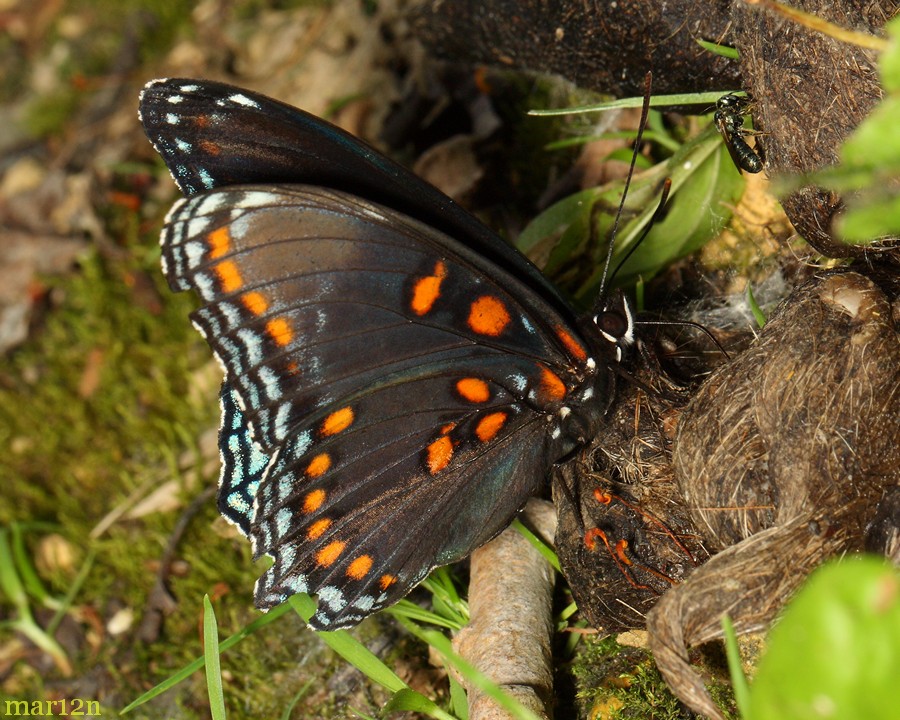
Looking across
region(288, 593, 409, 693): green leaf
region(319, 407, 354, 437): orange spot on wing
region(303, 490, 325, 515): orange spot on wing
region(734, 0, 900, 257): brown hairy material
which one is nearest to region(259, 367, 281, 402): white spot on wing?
region(319, 407, 354, 437): orange spot on wing

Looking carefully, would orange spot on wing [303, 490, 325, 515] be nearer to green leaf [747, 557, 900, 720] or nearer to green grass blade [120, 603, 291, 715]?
green grass blade [120, 603, 291, 715]

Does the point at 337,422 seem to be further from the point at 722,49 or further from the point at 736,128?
the point at 722,49

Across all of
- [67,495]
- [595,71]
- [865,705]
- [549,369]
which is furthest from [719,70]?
[67,495]

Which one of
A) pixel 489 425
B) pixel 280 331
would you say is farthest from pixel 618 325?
pixel 280 331

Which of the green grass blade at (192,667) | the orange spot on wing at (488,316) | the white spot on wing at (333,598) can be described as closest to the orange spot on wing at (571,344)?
the orange spot on wing at (488,316)

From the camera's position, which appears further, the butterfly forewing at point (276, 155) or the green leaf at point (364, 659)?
the green leaf at point (364, 659)

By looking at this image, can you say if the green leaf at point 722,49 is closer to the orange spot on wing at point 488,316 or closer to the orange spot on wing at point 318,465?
the orange spot on wing at point 488,316
